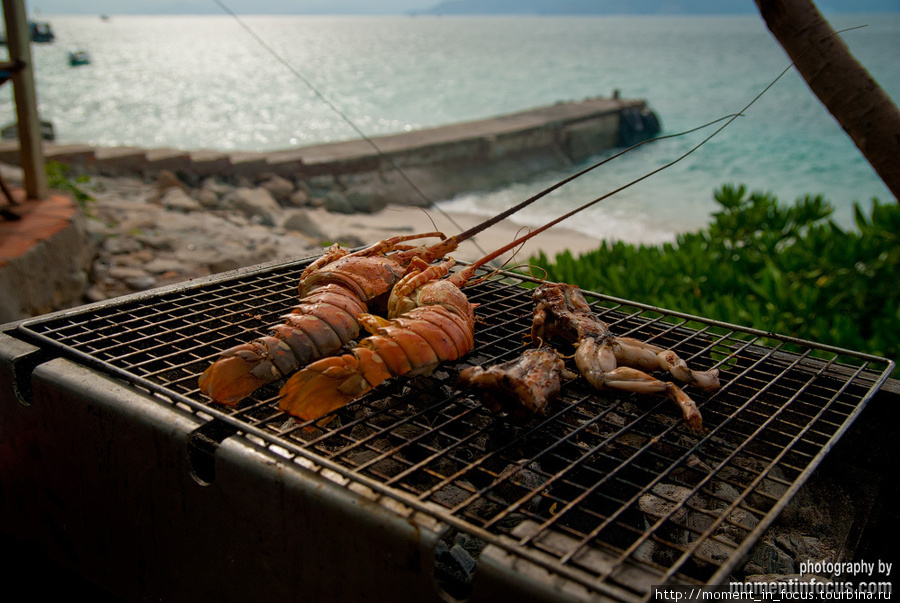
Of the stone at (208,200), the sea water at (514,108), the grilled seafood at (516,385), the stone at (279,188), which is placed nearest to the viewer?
the grilled seafood at (516,385)

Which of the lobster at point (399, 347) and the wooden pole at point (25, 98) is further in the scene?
the wooden pole at point (25, 98)

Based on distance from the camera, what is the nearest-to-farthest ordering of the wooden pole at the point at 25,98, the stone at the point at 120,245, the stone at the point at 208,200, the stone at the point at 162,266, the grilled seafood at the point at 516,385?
the grilled seafood at the point at 516,385, the wooden pole at the point at 25,98, the stone at the point at 162,266, the stone at the point at 120,245, the stone at the point at 208,200

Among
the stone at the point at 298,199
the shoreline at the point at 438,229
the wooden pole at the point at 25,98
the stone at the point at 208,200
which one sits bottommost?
the shoreline at the point at 438,229

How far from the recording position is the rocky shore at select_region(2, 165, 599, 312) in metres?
6.34

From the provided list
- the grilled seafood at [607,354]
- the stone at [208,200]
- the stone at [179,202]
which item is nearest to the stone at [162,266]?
→ the stone at [179,202]

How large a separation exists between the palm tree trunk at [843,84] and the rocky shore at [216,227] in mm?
2190

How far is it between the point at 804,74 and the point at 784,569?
203cm

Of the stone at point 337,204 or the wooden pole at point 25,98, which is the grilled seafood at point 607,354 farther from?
the stone at point 337,204

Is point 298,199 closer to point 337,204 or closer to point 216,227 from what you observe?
point 337,204

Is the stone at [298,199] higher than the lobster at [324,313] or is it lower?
lower

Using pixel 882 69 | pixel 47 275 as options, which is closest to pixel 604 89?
pixel 882 69

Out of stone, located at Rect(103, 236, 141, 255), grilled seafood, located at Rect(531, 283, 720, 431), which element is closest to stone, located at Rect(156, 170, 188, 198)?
stone, located at Rect(103, 236, 141, 255)

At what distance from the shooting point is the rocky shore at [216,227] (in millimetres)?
6336

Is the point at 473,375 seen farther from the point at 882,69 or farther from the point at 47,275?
the point at 882,69
